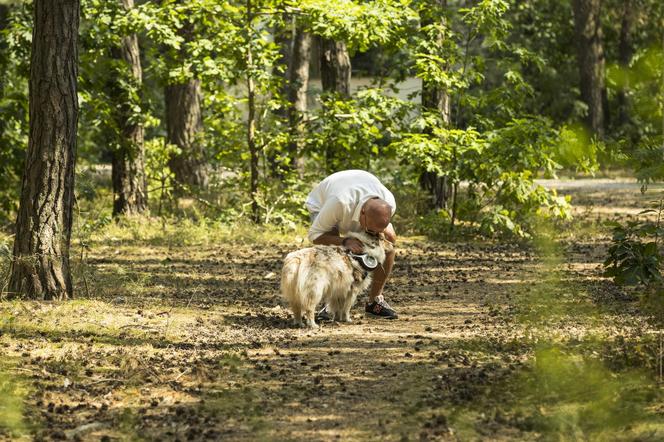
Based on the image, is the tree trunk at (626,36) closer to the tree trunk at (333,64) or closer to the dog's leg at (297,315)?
the tree trunk at (333,64)

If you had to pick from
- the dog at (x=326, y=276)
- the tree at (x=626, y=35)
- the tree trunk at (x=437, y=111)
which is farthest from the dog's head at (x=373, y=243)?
the tree at (x=626, y=35)

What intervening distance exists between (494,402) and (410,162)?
30.3ft

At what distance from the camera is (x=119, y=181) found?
17469 mm

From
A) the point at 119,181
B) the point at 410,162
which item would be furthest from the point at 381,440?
the point at 119,181

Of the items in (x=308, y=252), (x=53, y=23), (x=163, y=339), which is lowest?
(x=163, y=339)

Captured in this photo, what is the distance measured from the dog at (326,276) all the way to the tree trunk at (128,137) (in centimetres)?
811

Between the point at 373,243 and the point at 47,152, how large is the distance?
3.13 meters

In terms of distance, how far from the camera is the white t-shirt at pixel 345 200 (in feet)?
30.4

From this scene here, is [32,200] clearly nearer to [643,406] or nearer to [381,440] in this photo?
[381,440]

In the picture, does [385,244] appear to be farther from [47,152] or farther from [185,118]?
[185,118]

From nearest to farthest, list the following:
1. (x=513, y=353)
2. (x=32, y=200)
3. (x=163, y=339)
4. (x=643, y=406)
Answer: (x=643, y=406) → (x=513, y=353) → (x=163, y=339) → (x=32, y=200)

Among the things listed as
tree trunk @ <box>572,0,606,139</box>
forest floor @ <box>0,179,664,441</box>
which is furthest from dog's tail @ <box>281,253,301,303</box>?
tree trunk @ <box>572,0,606,139</box>

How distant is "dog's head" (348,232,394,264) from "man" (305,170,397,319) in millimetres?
46

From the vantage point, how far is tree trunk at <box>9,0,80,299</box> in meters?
9.42
